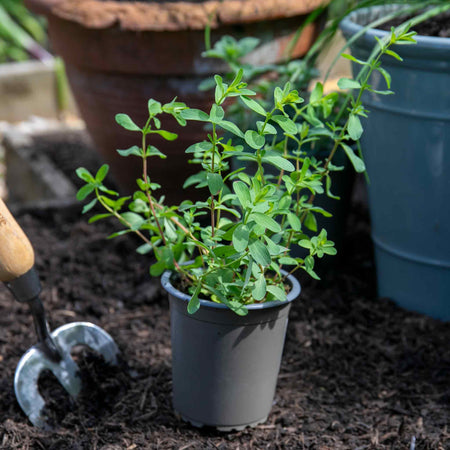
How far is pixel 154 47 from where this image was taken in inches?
88.2

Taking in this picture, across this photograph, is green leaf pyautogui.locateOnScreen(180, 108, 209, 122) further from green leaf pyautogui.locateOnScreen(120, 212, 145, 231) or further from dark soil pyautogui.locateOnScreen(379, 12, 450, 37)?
dark soil pyautogui.locateOnScreen(379, 12, 450, 37)

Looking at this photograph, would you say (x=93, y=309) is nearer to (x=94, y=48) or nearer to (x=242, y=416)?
(x=242, y=416)

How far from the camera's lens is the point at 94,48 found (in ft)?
7.57

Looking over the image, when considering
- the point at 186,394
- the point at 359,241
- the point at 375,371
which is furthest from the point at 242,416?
the point at 359,241

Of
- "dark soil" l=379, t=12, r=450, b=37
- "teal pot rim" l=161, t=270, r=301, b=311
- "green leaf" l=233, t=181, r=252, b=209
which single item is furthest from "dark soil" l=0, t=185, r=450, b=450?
"dark soil" l=379, t=12, r=450, b=37

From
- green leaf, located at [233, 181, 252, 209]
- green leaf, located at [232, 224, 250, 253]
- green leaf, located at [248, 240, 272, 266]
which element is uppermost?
green leaf, located at [233, 181, 252, 209]

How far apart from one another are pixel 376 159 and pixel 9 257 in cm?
107

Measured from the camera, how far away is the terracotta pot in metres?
2.19

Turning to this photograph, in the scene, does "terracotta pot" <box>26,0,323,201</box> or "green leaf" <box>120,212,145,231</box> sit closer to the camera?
"green leaf" <box>120,212,145,231</box>

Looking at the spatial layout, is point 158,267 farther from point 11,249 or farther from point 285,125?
point 285,125

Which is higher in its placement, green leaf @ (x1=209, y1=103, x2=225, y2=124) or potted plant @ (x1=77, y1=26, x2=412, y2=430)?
green leaf @ (x1=209, y1=103, x2=225, y2=124)

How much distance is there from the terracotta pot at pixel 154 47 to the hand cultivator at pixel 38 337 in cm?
92

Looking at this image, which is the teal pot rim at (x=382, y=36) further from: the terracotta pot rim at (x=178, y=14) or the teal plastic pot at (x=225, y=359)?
the teal plastic pot at (x=225, y=359)

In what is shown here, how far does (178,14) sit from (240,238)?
1.27 metres
